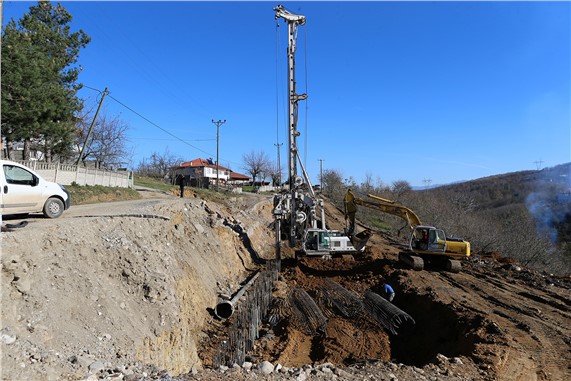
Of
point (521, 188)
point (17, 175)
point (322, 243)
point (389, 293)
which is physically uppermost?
point (521, 188)

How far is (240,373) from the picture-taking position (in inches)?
235

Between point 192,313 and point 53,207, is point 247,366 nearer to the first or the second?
point 192,313

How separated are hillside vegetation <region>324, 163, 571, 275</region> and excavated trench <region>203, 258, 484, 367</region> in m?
7.52

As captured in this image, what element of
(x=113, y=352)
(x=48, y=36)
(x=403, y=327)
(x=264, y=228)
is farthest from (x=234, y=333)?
(x=48, y=36)

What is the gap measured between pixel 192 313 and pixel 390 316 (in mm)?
5813

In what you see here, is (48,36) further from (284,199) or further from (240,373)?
(240,373)

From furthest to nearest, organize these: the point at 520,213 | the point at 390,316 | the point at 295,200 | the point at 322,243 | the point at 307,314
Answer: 1. the point at 520,213
2. the point at 295,200
3. the point at 322,243
4. the point at 307,314
5. the point at 390,316


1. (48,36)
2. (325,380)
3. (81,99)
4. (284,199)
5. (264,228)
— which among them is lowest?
(325,380)

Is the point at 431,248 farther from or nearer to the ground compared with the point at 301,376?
farther from the ground

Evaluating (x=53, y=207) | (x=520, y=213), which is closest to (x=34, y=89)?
(x=53, y=207)

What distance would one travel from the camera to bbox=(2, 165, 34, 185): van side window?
9.40m

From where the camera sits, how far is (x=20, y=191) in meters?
9.65

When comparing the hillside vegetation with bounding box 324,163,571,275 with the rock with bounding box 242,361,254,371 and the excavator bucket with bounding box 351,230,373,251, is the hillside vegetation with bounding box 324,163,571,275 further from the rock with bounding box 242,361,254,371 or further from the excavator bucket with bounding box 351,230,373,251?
the rock with bounding box 242,361,254,371

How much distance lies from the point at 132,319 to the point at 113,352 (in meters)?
1.32
